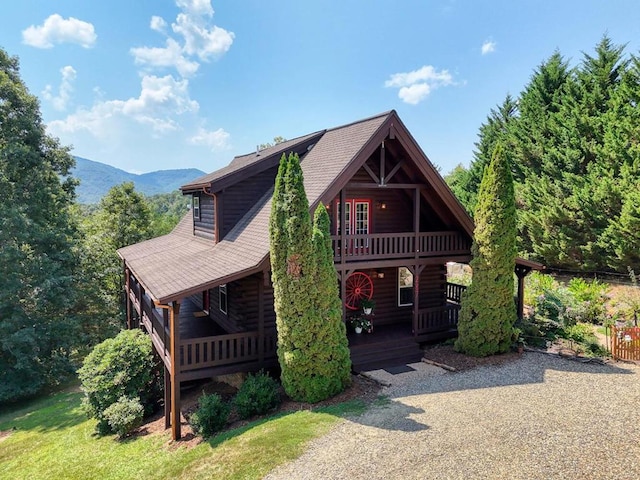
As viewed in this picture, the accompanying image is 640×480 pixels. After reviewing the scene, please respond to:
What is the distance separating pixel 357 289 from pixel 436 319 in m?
2.83

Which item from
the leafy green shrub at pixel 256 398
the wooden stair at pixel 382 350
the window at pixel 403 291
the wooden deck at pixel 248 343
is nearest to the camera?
the leafy green shrub at pixel 256 398

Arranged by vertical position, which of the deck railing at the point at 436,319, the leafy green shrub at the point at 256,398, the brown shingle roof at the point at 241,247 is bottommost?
the leafy green shrub at the point at 256,398

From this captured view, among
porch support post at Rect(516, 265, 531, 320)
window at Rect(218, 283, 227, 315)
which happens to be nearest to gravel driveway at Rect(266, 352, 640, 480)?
porch support post at Rect(516, 265, 531, 320)

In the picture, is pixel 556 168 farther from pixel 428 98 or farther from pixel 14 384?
pixel 14 384

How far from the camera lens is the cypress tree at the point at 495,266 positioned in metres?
12.8

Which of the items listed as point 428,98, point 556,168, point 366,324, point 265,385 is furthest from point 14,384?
point 428,98

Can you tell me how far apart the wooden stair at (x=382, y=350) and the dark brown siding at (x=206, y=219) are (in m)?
6.74

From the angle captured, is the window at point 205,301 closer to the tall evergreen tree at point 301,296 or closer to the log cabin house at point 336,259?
the log cabin house at point 336,259

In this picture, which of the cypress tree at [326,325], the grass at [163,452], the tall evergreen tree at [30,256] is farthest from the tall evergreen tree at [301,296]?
the tall evergreen tree at [30,256]

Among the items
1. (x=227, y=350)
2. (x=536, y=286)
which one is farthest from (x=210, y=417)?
(x=536, y=286)

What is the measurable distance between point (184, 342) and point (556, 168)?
27.1m

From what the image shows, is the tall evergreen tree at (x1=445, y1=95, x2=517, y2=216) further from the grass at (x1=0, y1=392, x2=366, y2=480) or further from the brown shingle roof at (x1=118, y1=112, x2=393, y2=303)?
the grass at (x1=0, y1=392, x2=366, y2=480)

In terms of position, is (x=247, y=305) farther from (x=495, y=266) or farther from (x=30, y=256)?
(x=30, y=256)

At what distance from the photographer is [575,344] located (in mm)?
13961
